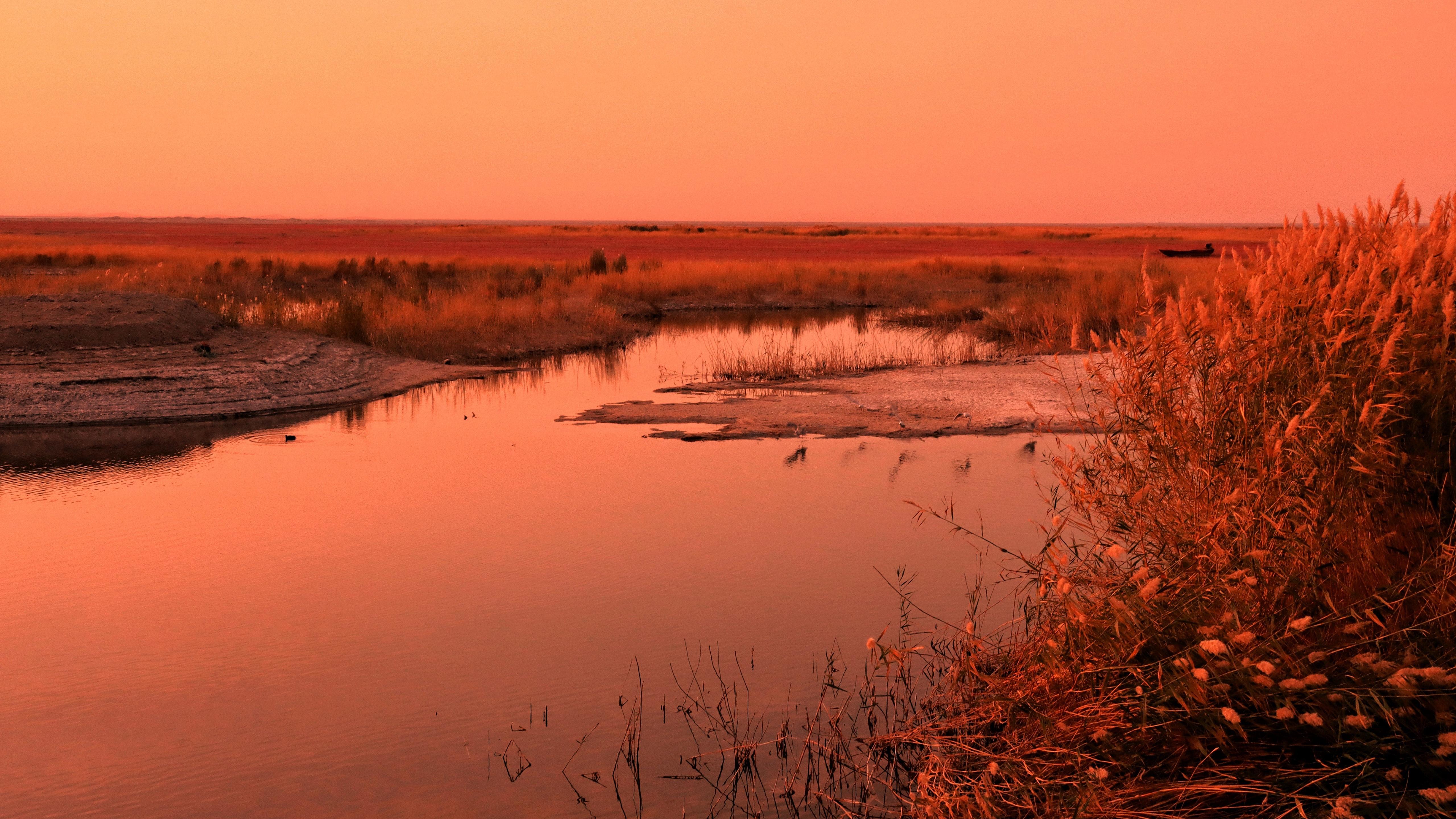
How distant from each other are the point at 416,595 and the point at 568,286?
75.5ft

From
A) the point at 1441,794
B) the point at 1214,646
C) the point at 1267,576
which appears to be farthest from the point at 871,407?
the point at 1441,794

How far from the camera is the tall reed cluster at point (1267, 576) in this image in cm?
363

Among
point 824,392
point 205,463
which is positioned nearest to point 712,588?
point 205,463

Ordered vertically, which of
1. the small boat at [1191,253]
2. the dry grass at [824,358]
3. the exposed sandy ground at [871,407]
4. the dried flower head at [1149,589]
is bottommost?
the exposed sandy ground at [871,407]

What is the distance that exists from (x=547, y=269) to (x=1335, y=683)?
1241 inches

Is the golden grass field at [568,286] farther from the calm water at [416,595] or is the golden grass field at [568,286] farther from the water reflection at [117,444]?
the water reflection at [117,444]

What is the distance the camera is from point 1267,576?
3.88m

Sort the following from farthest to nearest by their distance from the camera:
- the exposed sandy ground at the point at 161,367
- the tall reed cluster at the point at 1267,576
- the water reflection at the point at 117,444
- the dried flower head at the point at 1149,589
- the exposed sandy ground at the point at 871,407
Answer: the exposed sandy ground at the point at 161,367
the exposed sandy ground at the point at 871,407
the water reflection at the point at 117,444
the dried flower head at the point at 1149,589
the tall reed cluster at the point at 1267,576

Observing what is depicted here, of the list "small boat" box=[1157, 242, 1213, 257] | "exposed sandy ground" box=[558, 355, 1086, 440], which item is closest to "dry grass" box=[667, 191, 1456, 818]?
"exposed sandy ground" box=[558, 355, 1086, 440]

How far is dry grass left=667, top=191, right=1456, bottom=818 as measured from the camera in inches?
143

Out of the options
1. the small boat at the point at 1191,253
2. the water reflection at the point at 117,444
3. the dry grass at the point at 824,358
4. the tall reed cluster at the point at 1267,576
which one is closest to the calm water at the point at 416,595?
the water reflection at the point at 117,444

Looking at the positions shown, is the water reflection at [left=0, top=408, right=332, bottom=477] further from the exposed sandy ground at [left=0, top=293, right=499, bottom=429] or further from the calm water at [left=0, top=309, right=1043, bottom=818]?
the exposed sandy ground at [left=0, top=293, right=499, bottom=429]

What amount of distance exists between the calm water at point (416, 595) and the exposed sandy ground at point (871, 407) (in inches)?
22.3

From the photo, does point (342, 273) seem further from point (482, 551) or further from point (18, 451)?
point (482, 551)
